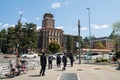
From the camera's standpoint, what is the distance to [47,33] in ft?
526

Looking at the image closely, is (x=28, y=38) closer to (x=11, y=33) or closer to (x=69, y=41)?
(x=11, y=33)

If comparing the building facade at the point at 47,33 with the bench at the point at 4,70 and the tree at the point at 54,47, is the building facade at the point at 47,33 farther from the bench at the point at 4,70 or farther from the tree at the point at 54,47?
the bench at the point at 4,70

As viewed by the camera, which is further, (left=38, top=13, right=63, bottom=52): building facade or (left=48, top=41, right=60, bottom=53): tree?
(left=38, top=13, right=63, bottom=52): building facade

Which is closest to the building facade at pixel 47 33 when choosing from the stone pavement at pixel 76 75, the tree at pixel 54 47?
the tree at pixel 54 47

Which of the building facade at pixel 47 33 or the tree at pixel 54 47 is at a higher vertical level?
the building facade at pixel 47 33

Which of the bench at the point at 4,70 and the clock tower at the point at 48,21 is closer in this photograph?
the bench at the point at 4,70

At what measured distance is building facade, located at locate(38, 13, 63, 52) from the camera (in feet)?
528

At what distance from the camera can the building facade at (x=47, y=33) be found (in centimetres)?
16088

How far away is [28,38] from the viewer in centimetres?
10206

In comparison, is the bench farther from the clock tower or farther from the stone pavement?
the clock tower

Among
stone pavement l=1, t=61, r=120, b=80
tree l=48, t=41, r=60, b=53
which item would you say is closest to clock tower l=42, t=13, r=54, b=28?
tree l=48, t=41, r=60, b=53

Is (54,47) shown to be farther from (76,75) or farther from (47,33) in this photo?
(76,75)

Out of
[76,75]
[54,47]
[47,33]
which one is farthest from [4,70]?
[47,33]

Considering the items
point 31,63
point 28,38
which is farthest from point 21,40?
point 31,63
